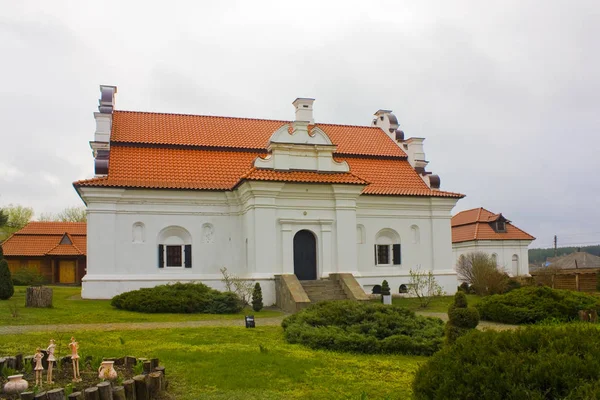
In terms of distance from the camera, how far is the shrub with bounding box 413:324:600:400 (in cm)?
619

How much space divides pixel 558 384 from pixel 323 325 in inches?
391

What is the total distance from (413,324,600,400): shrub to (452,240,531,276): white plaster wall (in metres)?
39.7

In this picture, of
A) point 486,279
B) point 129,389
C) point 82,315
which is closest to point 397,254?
point 486,279

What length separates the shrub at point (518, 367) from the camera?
20.3ft

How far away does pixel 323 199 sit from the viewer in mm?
27844

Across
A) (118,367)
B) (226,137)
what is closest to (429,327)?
(118,367)

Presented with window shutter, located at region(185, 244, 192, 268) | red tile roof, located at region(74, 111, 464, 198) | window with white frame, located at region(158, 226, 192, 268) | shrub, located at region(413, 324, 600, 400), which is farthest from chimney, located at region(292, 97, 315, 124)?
shrub, located at region(413, 324, 600, 400)

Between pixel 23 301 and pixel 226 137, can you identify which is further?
pixel 226 137

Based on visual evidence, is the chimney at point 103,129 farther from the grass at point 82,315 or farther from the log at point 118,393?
the log at point 118,393

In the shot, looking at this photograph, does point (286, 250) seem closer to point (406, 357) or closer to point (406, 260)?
point (406, 260)

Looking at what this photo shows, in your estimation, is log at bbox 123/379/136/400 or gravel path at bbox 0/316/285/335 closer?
log at bbox 123/379/136/400

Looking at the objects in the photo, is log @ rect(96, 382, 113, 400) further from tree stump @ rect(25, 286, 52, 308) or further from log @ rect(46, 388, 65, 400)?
tree stump @ rect(25, 286, 52, 308)

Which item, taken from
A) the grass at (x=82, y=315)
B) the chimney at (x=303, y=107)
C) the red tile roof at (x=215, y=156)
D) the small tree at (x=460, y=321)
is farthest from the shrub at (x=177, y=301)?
the small tree at (x=460, y=321)

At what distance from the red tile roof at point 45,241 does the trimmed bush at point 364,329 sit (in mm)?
34374
